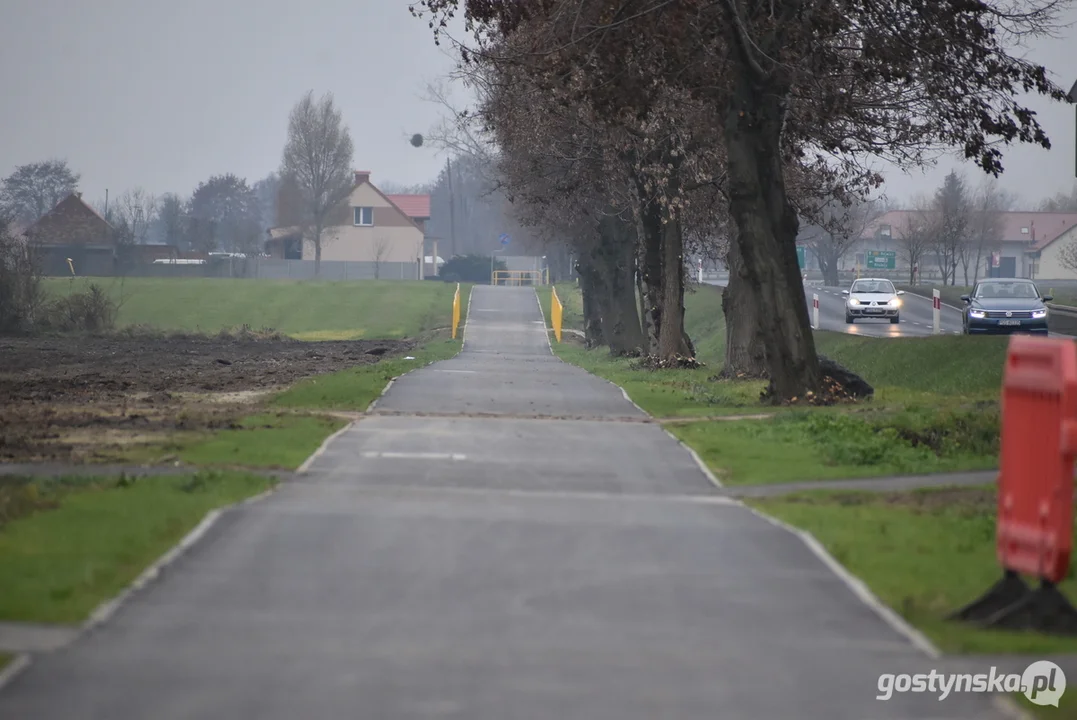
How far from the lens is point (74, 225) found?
112 m

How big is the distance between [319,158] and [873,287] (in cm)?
6567

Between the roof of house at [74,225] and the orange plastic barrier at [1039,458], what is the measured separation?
10862cm

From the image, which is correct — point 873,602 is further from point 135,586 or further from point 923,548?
point 135,586

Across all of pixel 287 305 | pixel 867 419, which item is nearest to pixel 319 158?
pixel 287 305

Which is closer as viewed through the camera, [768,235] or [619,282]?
[768,235]

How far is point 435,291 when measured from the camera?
8856 centimetres

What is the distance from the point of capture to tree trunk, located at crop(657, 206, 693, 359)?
3541 cm

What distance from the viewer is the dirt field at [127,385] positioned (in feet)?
56.0

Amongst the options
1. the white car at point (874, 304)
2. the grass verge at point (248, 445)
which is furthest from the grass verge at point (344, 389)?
the white car at point (874, 304)

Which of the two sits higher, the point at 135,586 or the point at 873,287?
the point at 873,287

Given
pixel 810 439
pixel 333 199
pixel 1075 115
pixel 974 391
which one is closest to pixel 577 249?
pixel 974 391

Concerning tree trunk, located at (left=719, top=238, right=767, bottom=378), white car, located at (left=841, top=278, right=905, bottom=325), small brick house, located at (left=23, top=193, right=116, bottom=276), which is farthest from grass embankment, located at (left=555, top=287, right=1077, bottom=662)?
small brick house, located at (left=23, top=193, right=116, bottom=276)

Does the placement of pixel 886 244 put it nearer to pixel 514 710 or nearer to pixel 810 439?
pixel 810 439

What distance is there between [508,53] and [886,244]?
115 m
